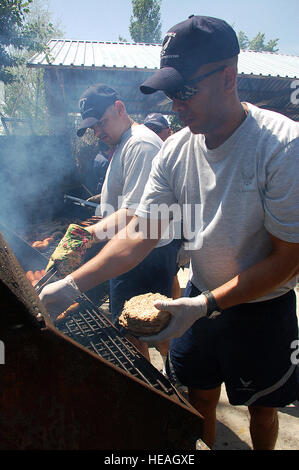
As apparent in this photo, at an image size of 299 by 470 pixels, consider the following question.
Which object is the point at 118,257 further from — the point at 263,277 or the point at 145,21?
the point at 145,21

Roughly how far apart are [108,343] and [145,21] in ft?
103

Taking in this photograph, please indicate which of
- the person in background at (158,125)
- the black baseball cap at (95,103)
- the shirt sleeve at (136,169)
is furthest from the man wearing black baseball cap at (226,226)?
the person in background at (158,125)

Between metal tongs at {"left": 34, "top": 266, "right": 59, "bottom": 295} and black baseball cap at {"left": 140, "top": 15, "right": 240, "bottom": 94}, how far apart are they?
1.31m

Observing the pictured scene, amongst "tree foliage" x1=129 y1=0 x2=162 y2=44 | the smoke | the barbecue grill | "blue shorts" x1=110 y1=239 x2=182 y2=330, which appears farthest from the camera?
"tree foliage" x1=129 y1=0 x2=162 y2=44

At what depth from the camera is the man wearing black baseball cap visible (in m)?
1.35

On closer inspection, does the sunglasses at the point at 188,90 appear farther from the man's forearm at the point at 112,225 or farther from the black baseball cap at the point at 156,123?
the black baseball cap at the point at 156,123

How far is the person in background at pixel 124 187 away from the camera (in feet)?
7.79

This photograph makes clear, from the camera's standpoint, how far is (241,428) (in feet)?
8.20

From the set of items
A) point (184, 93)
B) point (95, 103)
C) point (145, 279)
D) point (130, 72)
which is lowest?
point (145, 279)

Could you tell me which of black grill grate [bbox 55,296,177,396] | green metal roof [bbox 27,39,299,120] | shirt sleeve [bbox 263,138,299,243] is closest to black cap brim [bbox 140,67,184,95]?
shirt sleeve [bbox 263,138,299,243]

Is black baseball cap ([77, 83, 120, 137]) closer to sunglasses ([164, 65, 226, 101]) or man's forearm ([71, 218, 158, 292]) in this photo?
man's forearm ([71, 218, 158, 292])

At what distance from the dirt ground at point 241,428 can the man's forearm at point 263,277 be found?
1.48 meters

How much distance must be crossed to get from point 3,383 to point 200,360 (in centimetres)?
116

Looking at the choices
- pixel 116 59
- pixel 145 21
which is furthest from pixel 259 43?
pixel 116 59
